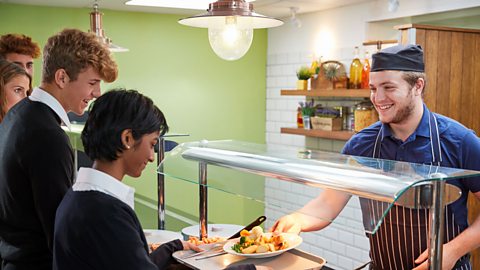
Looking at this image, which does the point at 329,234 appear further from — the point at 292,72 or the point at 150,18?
the point at 150,18

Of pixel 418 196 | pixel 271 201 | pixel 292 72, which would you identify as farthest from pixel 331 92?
pixel 418 196

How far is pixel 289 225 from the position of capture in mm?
1909

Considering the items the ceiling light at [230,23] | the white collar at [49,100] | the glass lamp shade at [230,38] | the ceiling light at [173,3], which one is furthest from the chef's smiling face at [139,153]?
the ceiling light at [173,3]

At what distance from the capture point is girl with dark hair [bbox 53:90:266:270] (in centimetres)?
135

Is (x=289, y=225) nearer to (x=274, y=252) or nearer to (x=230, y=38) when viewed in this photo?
(x=274, y=252)

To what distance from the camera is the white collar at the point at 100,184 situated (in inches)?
55.5

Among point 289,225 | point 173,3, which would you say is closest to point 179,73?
point 173,3

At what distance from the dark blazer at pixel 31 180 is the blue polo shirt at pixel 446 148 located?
3.96 ft

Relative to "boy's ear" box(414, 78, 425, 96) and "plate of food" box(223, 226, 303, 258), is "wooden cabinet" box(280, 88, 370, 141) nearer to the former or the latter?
"boy's ear" box(414, 78, 425, 96)

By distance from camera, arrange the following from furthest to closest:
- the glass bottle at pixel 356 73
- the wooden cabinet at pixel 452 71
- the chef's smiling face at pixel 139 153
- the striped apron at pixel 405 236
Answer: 1. the glass bottle at pixel 356 73
2. the wooden cabinet at pixel 452 71
3. the striped apron at pixel 405 236
4. the chef's smiling face at pixel 139 153

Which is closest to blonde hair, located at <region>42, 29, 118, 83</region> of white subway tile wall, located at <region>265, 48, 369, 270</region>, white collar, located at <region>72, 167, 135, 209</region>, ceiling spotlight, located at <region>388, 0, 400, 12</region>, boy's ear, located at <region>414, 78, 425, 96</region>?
white collar, located at <region>72, 167, 135, 209</region>

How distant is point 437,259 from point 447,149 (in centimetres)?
88

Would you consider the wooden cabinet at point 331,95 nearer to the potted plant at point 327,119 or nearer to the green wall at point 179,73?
the potted plant at point 327,119

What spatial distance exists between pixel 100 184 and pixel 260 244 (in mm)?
635
